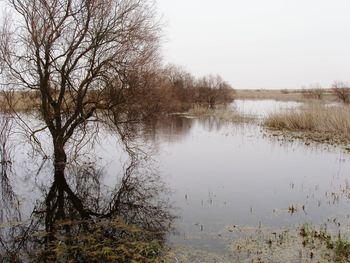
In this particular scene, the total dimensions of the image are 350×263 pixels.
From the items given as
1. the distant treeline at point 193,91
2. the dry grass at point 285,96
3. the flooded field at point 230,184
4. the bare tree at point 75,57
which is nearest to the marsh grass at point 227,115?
the distant treeline at point 193,91

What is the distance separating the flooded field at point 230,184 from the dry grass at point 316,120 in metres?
3.50

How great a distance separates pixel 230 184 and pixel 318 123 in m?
11.8

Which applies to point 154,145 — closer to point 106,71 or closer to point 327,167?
point 106,71

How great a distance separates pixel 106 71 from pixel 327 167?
7392 millimetres

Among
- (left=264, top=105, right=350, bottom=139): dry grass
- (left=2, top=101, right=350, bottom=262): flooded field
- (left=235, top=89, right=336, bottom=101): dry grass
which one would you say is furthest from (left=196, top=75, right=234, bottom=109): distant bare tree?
(left=2, top=101, right=350, bottom=262): flooded field

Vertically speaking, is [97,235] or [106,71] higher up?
[106,71]

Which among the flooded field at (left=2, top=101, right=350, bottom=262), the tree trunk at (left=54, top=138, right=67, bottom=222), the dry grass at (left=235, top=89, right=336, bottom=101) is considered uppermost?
the dry grass at (left=235, top=89, right=336, bottom=101)

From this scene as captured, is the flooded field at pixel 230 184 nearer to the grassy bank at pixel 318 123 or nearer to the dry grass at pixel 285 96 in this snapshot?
the grassy bank at pixel 318 123

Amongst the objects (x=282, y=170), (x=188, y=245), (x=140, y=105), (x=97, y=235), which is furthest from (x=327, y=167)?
(x=97, y=235)

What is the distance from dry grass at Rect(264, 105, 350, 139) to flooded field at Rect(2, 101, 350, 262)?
11.5ft

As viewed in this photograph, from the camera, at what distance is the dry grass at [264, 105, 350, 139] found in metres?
18.4

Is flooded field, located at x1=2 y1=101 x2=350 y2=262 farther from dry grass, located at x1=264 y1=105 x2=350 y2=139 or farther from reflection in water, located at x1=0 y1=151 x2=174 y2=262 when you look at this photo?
dry grass, located at x1=264 y1=105 x2=350 y2=139

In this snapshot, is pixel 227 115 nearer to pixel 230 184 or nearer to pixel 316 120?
pixel 316 120

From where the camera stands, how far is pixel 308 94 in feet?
143
